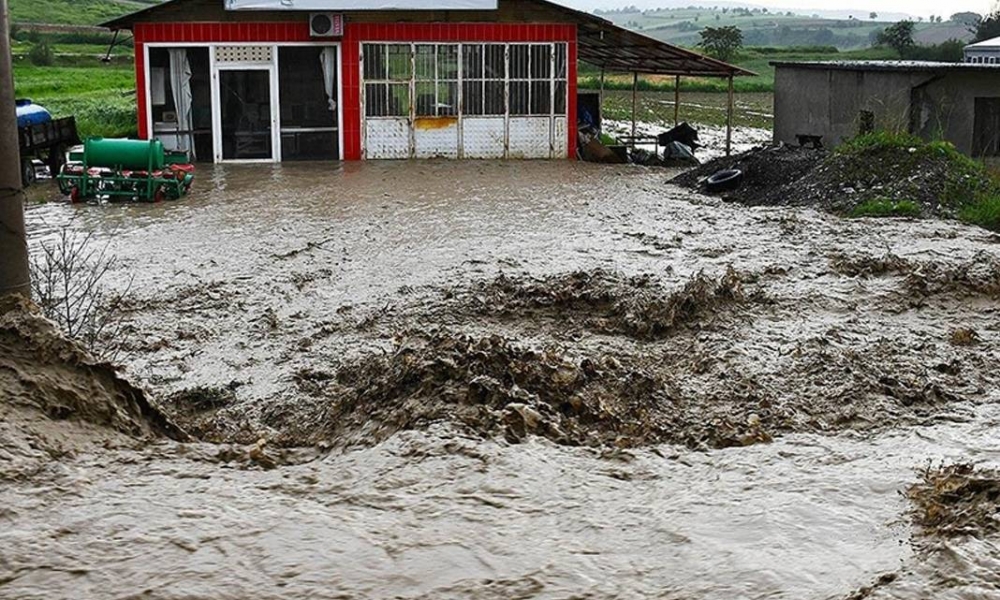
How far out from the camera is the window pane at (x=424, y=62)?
1057 inches

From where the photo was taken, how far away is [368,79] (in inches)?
1057

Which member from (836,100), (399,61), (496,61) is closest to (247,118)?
(399,61)

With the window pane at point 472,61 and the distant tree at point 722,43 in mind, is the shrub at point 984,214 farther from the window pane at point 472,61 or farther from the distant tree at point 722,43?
the distant tree at point 722,43

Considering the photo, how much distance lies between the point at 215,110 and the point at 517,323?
16848mm

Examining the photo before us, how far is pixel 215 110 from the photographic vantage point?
26.4m

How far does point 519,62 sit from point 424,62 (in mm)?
2127

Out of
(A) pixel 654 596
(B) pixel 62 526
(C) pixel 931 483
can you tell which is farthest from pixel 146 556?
(C) pixel 931 483

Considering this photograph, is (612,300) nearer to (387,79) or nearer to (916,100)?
(916,100)

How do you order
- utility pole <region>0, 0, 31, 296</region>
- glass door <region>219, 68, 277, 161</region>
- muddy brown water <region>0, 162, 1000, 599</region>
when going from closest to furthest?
muddy brown water <region>0, 162, 1000, 599</region>
utility pole <region>0, 0, 31, 296</region>
glass door <region>219, 68, 277, 161</region>

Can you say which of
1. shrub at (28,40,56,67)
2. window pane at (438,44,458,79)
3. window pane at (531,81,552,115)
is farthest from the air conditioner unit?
shrub at (28,40,56,67)

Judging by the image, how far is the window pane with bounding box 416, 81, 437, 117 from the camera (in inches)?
1065

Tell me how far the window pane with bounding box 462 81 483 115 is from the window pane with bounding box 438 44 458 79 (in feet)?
1.15

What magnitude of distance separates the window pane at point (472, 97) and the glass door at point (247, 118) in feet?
13.8

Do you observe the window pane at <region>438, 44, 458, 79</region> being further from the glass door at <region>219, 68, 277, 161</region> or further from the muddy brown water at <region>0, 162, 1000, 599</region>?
the muddy brown water at <region>0, 162, 1000, 599</region>
